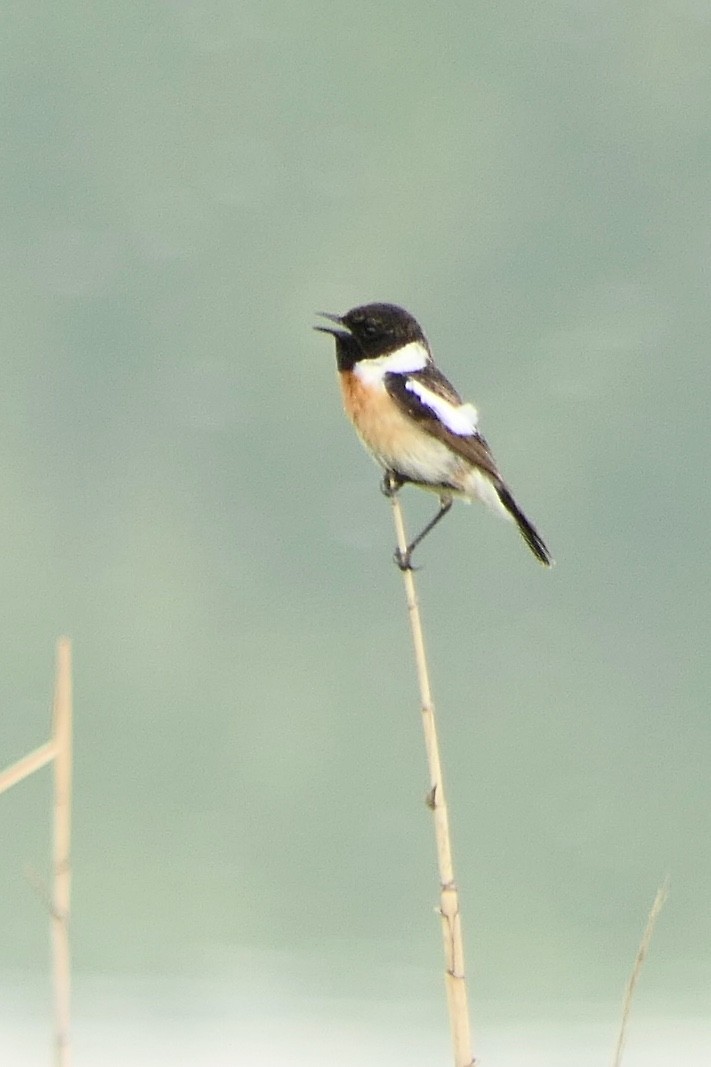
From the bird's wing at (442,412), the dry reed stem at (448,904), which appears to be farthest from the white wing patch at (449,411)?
the dry reed stem at (448,904)

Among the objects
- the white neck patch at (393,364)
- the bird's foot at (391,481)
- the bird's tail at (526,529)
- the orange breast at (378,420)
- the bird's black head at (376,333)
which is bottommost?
the bird's tail at (526,529)

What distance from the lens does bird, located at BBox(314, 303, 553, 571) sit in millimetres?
4027

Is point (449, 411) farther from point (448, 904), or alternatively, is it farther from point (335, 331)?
point (448, 904)

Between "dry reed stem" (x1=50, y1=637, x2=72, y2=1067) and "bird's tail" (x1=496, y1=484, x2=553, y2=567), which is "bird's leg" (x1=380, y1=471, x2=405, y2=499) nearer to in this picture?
"bird's tail" (x1=496, y1=484, x2=553, y2=567)

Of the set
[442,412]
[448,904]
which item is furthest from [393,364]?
[448,904]

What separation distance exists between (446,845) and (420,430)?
2049 millimetres

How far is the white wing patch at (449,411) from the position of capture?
406 centimetres

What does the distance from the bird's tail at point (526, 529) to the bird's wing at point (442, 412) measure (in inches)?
2.6

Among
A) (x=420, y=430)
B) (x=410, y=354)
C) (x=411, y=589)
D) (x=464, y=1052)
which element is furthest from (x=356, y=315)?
(x=464, y=1052)

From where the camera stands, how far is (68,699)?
183cm

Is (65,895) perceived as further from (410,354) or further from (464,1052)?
(410,354)

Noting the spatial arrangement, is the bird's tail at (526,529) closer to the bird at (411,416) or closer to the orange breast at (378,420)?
the bird at (411,416)

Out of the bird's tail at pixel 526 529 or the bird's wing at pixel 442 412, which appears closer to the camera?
the bird's tail at pixel 526 529

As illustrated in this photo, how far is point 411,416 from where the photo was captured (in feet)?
13.5
